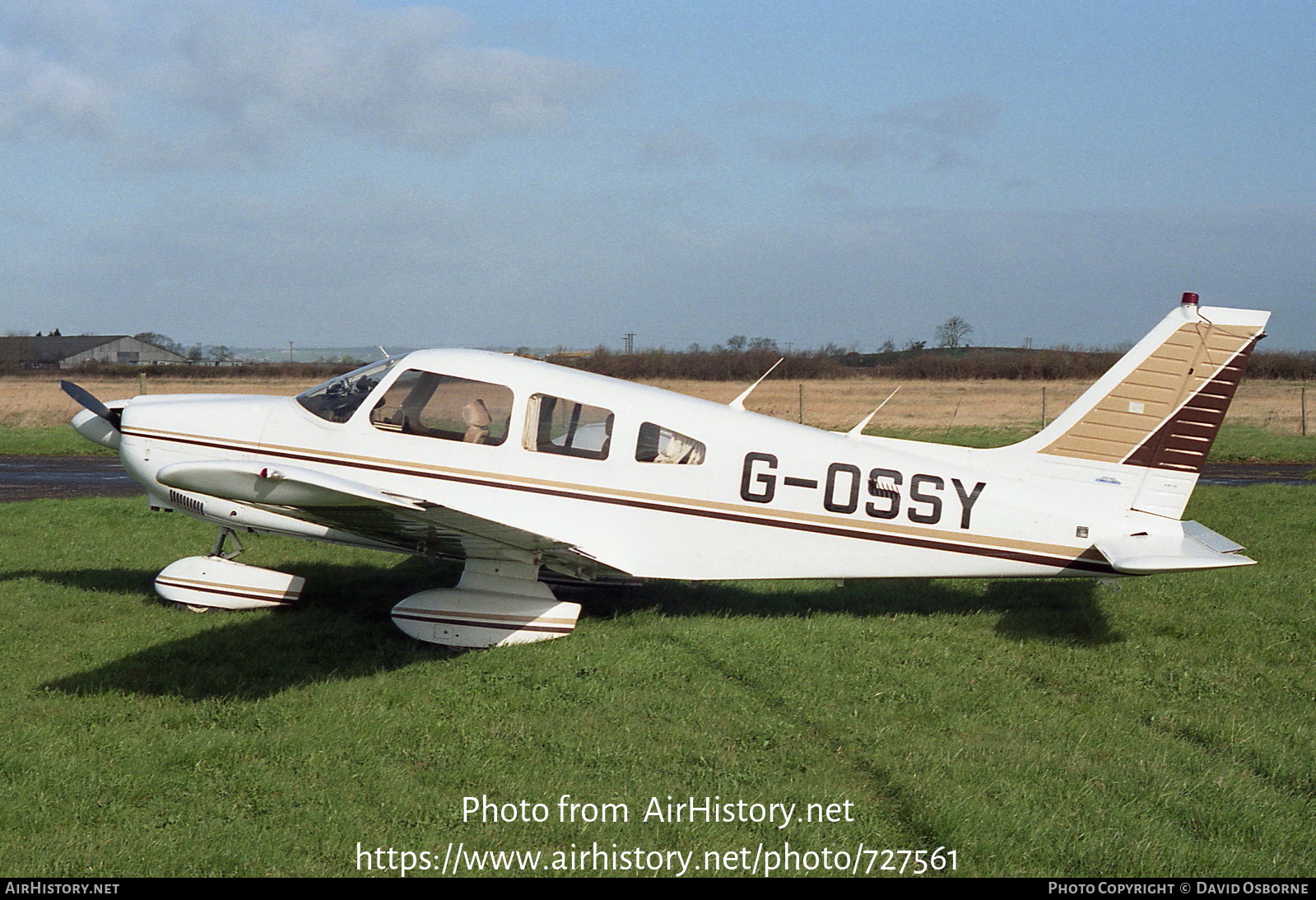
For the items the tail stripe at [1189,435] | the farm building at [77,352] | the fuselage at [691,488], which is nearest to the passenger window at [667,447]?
the fuselage at [691,488]

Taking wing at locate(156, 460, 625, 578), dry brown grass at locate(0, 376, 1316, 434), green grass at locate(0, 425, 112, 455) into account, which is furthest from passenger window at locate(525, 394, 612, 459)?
dry brown grass at locate(0, 376, 1316, 434)

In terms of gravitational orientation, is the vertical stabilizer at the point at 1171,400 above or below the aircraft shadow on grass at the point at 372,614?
above

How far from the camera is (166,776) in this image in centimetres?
478

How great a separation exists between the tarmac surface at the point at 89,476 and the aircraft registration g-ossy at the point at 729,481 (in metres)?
9.23

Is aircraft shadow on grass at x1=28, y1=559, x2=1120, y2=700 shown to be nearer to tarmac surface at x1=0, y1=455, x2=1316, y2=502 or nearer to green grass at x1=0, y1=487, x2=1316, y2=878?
green grass at x1=0, y1=487, x2=1316, y2=878

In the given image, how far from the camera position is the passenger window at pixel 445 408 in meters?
7.35

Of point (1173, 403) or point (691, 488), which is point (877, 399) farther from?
point (691, 488)

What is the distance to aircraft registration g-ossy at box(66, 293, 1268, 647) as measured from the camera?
286 inches

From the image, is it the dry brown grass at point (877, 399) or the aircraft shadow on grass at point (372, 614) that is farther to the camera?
the dry brown grass at point (877, 399)

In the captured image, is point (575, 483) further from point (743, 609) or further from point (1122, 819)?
point (1122, 819)

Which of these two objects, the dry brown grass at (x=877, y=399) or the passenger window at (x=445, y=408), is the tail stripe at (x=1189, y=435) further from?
the dry brown grass at (x=877, y=399)

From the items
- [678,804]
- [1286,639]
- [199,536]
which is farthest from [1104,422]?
[199,536]

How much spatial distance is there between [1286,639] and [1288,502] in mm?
6927

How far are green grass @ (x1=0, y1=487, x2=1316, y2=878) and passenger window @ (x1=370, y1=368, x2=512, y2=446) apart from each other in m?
1.62
